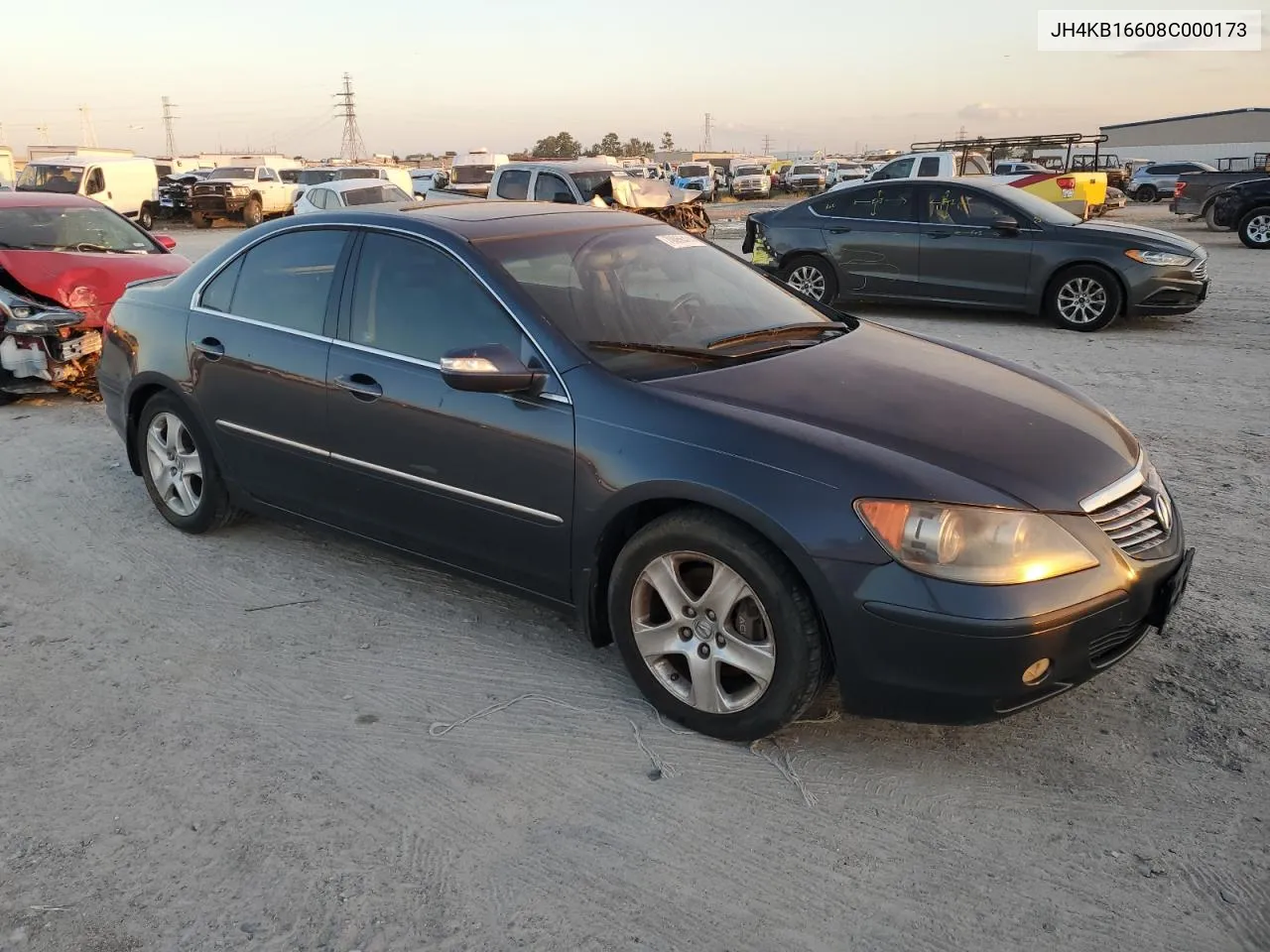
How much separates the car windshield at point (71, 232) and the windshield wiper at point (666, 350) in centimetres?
658

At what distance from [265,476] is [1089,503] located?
3216 mm

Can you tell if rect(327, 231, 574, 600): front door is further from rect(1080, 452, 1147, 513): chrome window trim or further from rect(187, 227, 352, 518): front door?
rect(1080, 452, 1147, 513): chrome window trim

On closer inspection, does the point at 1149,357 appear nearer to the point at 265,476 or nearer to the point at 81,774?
the point at 265,476

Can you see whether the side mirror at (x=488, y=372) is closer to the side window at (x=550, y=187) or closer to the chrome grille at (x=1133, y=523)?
the chrome grille at (x=1133, y=523)

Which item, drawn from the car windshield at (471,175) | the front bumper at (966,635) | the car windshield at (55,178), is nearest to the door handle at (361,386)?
the front bumper at (966,635)

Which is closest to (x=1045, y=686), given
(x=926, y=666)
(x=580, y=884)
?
(x=926, y=666)

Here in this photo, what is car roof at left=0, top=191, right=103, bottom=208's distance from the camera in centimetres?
870

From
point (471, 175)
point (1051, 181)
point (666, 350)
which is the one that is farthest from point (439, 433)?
point (471, 175)

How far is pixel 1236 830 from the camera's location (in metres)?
2.77

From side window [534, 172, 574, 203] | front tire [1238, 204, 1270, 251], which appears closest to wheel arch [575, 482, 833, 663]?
side window [534, 172, 574, 203]

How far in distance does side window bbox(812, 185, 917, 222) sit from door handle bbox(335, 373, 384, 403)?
8480 mm

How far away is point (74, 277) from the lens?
7.85m

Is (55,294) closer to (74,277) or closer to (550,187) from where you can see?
(74,277)

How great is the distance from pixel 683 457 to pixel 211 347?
100 inches
